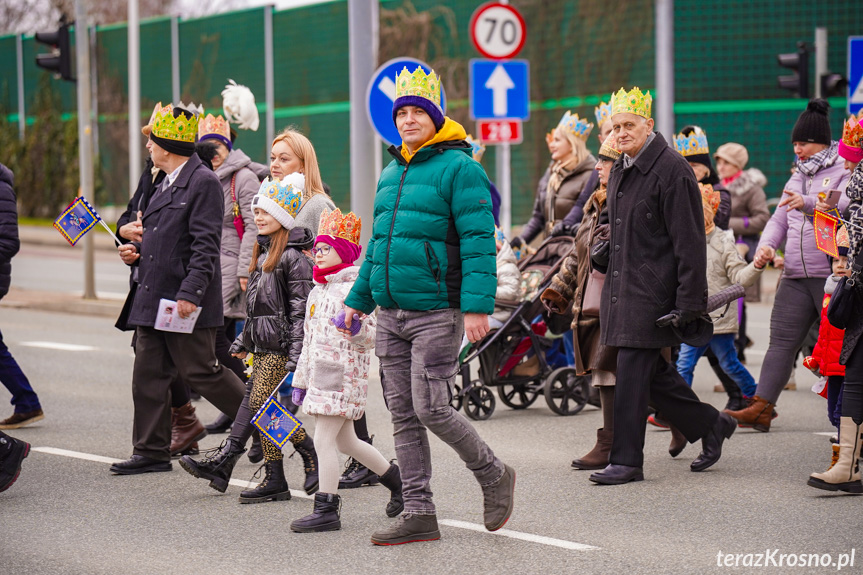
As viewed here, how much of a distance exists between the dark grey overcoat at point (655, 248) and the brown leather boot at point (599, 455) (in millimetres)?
809

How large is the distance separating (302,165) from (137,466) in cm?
202

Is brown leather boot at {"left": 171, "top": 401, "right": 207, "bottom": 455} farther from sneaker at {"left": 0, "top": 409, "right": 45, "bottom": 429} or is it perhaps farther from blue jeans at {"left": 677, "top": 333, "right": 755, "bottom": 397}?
blue jeans at {"left": 677, "top": 333, "right": 755, "bottom": 397}

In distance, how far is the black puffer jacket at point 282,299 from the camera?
Result: 6.64 m

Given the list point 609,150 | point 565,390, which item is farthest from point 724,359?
point 609,150

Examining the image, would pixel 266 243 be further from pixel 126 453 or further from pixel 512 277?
pixel 512 277

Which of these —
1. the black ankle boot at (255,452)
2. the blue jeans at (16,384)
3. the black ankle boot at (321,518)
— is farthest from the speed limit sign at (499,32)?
the black ankle boot at (321,518)

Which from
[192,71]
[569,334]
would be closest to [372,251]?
[569,334]

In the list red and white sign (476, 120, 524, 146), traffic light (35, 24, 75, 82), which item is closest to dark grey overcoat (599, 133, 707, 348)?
red and white sign (476, 120, 524, 146)

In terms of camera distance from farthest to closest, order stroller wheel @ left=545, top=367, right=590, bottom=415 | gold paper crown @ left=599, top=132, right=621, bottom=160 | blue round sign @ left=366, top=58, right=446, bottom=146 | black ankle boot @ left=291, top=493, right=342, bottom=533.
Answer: blue round sign @ left=366, top=58, right=446, bottom=146 → stroller wheel @ left=545, top=367, right=590, bottom=415 → gold paper crown @ left=599, top=132, right=621, bottom=160 → black ankle boot @ left=291, top=493, right=342, bottom=533

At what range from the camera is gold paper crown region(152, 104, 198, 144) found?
7422 millimetres

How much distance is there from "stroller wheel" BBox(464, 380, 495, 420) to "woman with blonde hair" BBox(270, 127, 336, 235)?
2.28m

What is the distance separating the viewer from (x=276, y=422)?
6.37 m

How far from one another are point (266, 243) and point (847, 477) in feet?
10.9

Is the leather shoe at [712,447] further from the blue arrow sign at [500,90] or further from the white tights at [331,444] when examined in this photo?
the blue arrow sign at [500,90]
